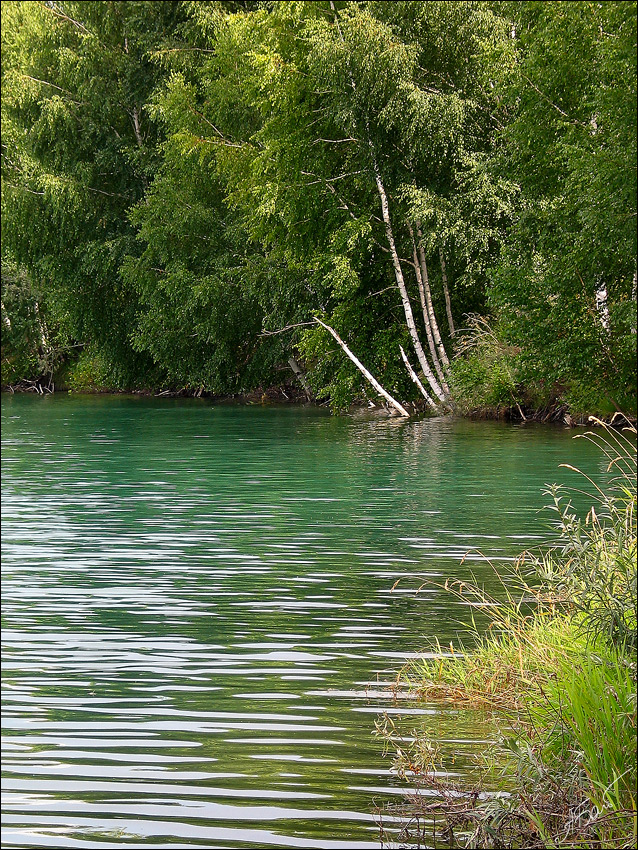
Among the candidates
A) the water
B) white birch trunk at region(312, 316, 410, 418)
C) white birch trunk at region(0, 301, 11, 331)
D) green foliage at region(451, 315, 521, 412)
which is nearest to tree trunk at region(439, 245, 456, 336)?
green foliage at region(451, 315, 521, 412)

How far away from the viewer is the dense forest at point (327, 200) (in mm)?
29672

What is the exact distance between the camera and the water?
631 cm

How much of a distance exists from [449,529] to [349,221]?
23584 mm

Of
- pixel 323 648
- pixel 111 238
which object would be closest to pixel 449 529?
pixel 323 648

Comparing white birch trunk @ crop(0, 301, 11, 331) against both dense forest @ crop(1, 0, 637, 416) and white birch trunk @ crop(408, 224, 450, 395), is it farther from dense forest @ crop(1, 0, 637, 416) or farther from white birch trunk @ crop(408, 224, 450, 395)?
white birch trunk @ crop(408, 224, 450, 395)

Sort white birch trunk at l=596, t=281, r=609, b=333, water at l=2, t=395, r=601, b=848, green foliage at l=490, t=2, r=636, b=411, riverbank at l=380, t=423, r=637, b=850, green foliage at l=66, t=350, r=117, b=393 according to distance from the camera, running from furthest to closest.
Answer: green foliage at l=66, t=350, r=117, b=393
white birch trunk at l=596, t=281, r=609, b=333
green foliage at l=490, t=2, r=636, b=411
water at l=2, t=395, r=601, b=848
riverbank at l=380, t=423, r=637, b=850

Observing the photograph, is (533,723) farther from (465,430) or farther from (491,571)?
(465,430)

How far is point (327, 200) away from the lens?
133 feet

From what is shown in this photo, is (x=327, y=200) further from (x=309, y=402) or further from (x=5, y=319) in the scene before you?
(x=5, y=319)

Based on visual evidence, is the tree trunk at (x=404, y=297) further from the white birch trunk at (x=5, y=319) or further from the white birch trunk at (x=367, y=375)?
the white birch trunk at (x=5, y=319)

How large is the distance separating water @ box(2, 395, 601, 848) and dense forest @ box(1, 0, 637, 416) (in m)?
6.16

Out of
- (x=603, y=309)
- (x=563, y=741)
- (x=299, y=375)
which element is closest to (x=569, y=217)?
(x=603, y=309)

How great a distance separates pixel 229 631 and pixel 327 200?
31292mm

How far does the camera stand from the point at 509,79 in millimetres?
31438
